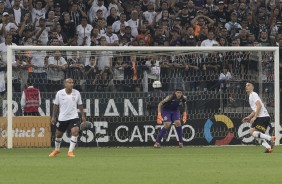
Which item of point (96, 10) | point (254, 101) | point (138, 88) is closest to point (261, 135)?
point (254, 101)

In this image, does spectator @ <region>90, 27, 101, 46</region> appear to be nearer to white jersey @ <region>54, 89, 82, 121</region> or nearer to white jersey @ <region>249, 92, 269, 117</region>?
white jersey @ <region>54, 89, 82, 121</region>

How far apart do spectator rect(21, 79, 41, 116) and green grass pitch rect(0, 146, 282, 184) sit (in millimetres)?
2687

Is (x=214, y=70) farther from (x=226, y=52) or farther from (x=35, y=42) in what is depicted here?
(x=35, y=42)

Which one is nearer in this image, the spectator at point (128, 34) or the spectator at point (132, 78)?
the spectator at point (132, 78)

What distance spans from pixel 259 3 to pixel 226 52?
5380 mm

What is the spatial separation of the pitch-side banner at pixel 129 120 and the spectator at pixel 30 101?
270 millimetres

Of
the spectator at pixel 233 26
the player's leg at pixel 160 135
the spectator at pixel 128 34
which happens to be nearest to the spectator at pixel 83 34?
the spectator at pixel 128 34

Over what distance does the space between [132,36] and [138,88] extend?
323 cm

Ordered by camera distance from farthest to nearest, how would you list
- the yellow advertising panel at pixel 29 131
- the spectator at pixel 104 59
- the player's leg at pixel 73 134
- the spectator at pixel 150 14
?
the spectator at pixel 150 14 < the spectator at pixel 104 59 < the yellow advertising panel at pixel 29 131 < the player's leg at pixel 73 134

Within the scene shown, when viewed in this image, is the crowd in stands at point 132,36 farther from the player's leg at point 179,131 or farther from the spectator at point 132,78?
the player's leg at point 179,131

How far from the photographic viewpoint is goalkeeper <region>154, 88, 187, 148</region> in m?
31.1

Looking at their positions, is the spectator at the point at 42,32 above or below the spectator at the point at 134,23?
below

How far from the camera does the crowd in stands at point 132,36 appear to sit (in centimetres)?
3148

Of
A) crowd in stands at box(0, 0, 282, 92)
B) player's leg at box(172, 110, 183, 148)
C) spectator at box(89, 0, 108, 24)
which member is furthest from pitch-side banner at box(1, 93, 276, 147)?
spectator at box(89, 0, 108, 24)
